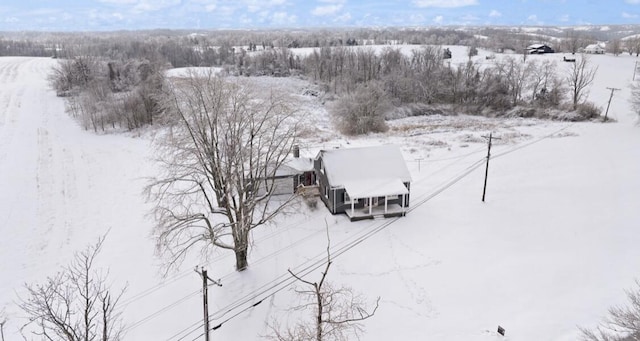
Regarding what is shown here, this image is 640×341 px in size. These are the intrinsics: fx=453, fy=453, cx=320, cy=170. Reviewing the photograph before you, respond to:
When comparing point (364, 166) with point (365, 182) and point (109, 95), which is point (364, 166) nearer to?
point (365, 182)

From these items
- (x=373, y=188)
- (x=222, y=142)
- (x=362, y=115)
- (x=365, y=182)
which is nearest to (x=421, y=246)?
(x=373, y=188)

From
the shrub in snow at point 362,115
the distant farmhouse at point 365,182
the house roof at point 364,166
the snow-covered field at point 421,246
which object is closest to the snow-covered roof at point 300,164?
the distant farmhouse at point 365,182

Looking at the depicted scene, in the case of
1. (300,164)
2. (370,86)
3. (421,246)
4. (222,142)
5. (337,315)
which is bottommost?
(337,315)

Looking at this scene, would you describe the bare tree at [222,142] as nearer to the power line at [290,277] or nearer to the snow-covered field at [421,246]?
the power line at [290,277]

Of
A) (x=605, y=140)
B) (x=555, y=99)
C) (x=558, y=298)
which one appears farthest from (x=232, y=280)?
(x=555, y=99)

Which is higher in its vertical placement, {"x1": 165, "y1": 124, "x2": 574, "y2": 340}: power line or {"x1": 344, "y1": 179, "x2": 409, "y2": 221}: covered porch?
{"x1": 344, "y1": 179, "x2": 409, "y2": 221}: covered porch

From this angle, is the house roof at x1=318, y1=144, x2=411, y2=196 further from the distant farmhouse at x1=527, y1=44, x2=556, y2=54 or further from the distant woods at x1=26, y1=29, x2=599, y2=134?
the distant farmhouse at x1=527, y1=44, x2=556, y2=54

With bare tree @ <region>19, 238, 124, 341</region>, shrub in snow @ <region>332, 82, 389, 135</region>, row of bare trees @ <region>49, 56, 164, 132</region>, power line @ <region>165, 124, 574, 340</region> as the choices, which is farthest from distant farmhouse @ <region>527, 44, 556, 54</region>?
bare tree @ <region>19, 238, 124, 341</region>
